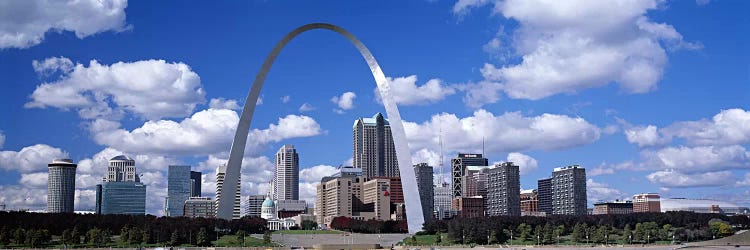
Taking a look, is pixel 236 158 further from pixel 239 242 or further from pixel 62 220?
pixel 62 220

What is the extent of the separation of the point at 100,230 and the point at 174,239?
8.27m

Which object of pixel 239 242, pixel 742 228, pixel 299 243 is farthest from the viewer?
pixel 742 228

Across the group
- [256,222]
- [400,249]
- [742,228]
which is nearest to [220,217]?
[400,249]

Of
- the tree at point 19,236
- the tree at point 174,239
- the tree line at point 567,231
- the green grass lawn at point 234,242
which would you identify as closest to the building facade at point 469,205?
the tree line at point 567,231

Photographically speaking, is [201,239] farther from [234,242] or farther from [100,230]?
[100,230]

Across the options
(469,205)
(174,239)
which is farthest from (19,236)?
(469,205)

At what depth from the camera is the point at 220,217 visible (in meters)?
79.9

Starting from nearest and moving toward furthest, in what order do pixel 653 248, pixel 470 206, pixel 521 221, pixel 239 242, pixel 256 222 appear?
pixel 653 248 < pixel 239 242 < pixel 521 221 < pixel 256 222 < pixel 470 206

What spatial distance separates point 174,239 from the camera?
8388cm

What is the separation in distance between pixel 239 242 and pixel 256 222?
124ft

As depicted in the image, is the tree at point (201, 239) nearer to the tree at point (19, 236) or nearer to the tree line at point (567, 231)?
the tree at point (19, 236)

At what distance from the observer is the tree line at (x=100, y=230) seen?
81750mm

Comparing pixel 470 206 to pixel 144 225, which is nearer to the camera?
pixel 144 225

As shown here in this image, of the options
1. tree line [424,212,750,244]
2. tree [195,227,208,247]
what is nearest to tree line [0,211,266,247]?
tree [195,227,208,247]
